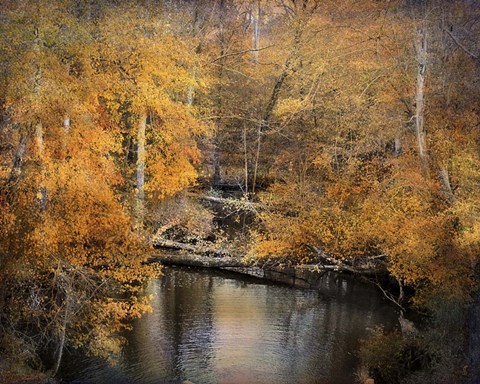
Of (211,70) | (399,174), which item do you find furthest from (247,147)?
(399,174)

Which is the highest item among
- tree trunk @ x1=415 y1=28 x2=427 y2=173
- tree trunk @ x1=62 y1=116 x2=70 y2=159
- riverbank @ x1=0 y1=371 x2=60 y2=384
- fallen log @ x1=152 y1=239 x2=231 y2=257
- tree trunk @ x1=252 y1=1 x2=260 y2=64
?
tree trunk @ x1=252 y1=1 x2=260 y2=64

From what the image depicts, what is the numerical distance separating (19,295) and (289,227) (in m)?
12.1

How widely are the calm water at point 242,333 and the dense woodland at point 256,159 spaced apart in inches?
36.6

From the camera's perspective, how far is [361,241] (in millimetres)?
22844

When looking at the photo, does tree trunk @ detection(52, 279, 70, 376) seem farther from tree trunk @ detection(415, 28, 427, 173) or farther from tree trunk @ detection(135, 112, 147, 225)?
tree trunk @ detection(415, 28, 427, 173)

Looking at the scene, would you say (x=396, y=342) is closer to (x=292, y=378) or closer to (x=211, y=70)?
(x=292, y=378)

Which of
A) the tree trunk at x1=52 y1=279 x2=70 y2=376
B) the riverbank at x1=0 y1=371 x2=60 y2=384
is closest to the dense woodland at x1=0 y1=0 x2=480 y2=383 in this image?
the tree trunk at x1=52 y1=279 x2=70 y2=376

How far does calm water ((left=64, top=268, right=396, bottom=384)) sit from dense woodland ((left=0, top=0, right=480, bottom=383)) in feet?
3.05

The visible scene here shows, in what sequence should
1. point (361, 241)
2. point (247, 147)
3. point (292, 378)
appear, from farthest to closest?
point (247, 147) → point (361, 241) → point (292, 378)

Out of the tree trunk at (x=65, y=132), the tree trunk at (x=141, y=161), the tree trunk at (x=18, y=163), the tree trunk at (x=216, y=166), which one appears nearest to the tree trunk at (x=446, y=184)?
the tree trunk at (x=141, y=161)

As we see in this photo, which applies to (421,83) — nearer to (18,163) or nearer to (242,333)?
(242,333)

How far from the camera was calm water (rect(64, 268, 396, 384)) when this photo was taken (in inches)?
587

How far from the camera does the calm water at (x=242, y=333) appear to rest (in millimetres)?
14922

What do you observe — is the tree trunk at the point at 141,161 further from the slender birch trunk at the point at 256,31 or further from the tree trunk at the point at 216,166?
the slender birch trunk at the point at 256,31
